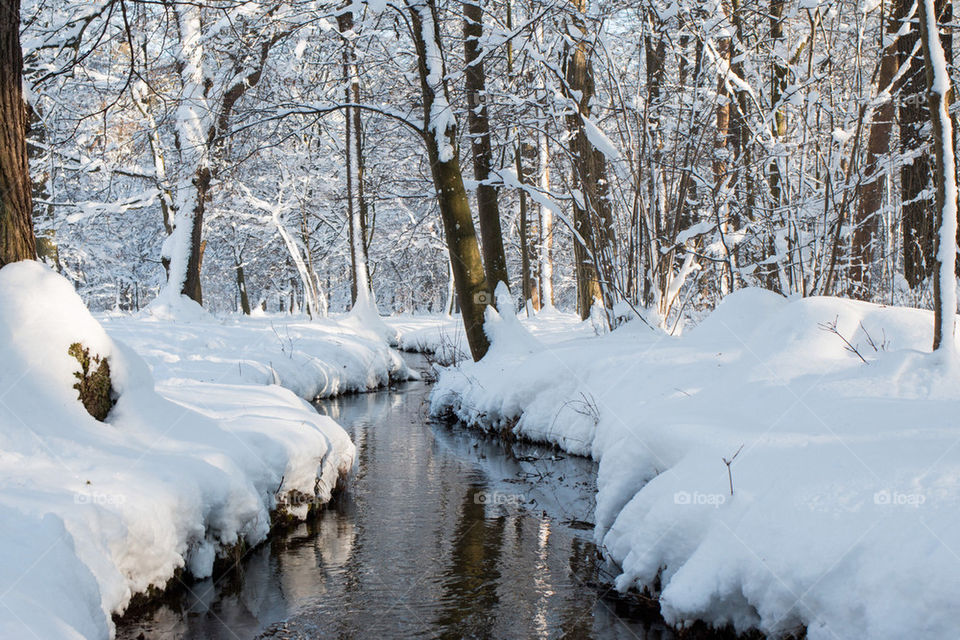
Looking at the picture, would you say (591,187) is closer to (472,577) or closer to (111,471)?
(472,577)

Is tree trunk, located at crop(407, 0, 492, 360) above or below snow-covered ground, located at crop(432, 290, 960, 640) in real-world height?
above

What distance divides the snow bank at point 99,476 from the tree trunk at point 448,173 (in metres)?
4.74

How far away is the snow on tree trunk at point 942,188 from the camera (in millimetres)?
3848

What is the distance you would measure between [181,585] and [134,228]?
104 feet

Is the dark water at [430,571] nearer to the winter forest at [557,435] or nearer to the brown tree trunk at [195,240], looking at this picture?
the winter forest at [557,435]

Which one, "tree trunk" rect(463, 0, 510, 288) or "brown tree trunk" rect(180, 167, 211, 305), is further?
"brown tree trunk" rect(180, 167, 211, 305)

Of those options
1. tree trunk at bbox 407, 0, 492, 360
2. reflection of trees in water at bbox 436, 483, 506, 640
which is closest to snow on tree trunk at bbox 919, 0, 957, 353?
reflection of trees in water at bbox 436, 483, 506, 640

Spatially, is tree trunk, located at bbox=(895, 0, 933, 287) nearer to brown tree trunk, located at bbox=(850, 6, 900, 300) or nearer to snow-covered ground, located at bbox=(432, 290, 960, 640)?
brown tree trunk, located at bbox=(850, 6, 900, 300)

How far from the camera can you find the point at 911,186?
8.30 metres

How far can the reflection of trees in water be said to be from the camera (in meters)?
3.83

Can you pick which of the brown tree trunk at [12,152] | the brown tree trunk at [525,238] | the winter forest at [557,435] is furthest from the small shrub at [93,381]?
the brown tree trunk at [525,238]

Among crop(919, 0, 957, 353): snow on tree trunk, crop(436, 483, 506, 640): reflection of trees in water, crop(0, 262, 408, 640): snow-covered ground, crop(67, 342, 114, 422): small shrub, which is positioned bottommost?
crop(436, 483, 506, 640): reflection of trees in water

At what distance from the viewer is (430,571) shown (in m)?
4.56

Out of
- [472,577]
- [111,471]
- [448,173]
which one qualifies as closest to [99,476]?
[111,471]
